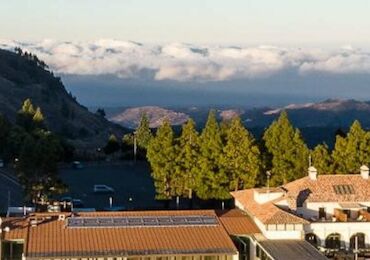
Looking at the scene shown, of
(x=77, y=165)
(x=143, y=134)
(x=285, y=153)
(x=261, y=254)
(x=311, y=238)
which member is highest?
(x=143, y=134)

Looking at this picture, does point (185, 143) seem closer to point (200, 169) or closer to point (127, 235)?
point (200, 169)

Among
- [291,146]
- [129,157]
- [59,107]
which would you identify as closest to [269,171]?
[291,146]

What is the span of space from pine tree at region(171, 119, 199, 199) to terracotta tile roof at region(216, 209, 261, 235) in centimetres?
1140

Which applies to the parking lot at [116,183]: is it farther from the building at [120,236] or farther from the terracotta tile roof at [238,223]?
the building at [120,236]

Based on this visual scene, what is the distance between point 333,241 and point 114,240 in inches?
521

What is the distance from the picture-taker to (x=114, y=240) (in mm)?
39312

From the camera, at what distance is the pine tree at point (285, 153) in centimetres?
5684

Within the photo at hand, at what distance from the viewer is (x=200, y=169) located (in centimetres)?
5644

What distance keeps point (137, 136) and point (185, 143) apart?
1453 inches

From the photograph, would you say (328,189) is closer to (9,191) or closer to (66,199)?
(66,199)

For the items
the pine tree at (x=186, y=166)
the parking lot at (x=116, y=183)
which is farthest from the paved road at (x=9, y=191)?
the pine tree at (x=186, y=166)

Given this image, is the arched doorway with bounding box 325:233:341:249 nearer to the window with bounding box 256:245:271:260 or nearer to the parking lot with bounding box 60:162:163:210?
the window with bounding box 256:245:271:260

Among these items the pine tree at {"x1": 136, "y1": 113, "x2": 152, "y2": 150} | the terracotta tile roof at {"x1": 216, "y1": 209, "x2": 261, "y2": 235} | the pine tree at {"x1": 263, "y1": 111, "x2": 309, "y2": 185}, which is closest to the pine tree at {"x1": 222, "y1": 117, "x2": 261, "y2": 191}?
the pine tree at {"x1": 263, "y1": 111, "x2": 309, "y2": 185}

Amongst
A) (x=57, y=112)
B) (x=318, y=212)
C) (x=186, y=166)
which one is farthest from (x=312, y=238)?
(x=57, y=112)
